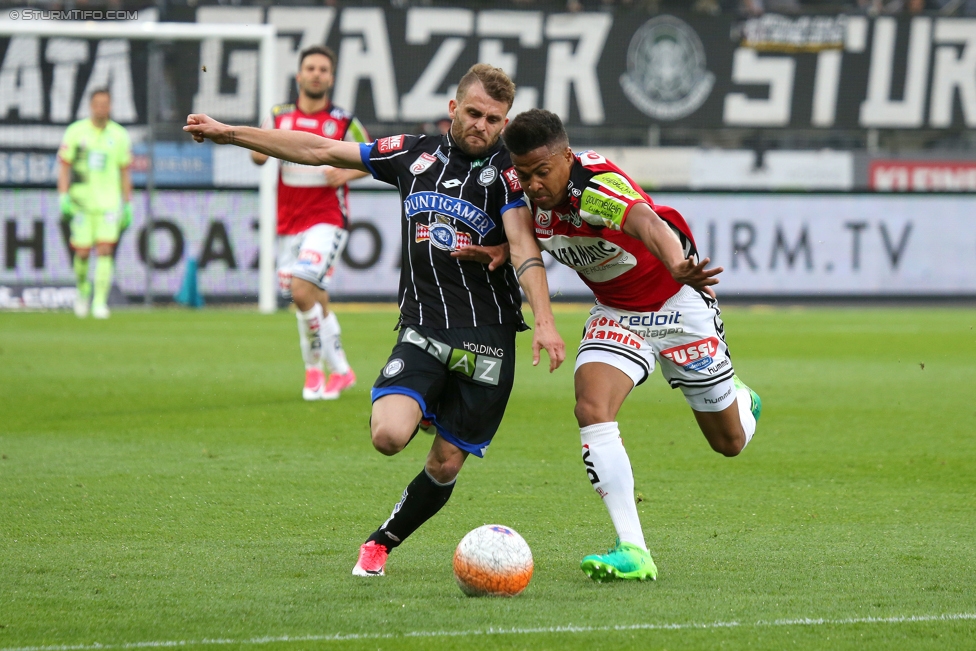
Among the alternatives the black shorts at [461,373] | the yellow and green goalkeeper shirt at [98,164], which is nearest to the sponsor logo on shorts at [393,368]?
the black shorts at [461,373]

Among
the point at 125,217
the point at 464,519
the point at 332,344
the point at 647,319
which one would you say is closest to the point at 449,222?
the point at 647,319

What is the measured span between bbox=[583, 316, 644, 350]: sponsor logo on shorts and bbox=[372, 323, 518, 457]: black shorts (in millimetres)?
398

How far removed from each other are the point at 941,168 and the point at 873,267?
15.3 feet

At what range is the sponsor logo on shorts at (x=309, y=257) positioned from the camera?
408 inches

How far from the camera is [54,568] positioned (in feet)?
16.2

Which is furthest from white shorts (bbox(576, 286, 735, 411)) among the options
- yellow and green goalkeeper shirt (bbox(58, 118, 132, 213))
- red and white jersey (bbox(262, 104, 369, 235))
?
yellow and green goalkeeper shirt (bbox(58, 118, 132, 213))

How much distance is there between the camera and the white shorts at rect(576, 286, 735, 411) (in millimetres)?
5336

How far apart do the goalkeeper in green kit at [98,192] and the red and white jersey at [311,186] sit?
8.32 metres

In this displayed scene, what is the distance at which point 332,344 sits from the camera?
10.5m

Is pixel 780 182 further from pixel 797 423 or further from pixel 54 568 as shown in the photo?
pixel 54 568

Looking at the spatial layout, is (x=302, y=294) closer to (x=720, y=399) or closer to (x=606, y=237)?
(x=720, y=399)

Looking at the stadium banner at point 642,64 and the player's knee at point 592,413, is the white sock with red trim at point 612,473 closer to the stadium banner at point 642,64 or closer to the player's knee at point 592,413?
the player's knee at point 592,413

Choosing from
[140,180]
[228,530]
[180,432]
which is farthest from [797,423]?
[140,180]

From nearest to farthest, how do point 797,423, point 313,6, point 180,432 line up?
point 180,432 < point 797,423 < point 313,6
